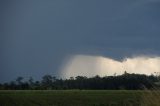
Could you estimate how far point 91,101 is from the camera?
47469 mm

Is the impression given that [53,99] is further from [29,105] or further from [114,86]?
[114,86]

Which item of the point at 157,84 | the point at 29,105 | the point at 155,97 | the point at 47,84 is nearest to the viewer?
the point at 155,97

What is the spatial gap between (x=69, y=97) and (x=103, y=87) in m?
26.5

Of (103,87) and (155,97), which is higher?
(103,87)

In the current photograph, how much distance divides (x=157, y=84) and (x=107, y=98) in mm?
29413

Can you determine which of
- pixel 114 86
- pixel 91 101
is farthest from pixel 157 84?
pixel 114 86

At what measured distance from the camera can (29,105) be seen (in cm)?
4253

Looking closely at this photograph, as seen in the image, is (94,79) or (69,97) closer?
(69,97)

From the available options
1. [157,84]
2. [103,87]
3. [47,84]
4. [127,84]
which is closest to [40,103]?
[127,84]

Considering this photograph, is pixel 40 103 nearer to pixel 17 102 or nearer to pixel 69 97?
pixel 17 102

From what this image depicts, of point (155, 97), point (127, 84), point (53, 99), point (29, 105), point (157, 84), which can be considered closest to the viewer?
point (155, 97)

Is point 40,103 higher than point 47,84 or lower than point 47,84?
lower

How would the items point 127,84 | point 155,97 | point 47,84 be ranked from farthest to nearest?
1. point 47,84
2. point 127,84
3. point 155,97

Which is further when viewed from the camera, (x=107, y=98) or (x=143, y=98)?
(x=107, y=98)
